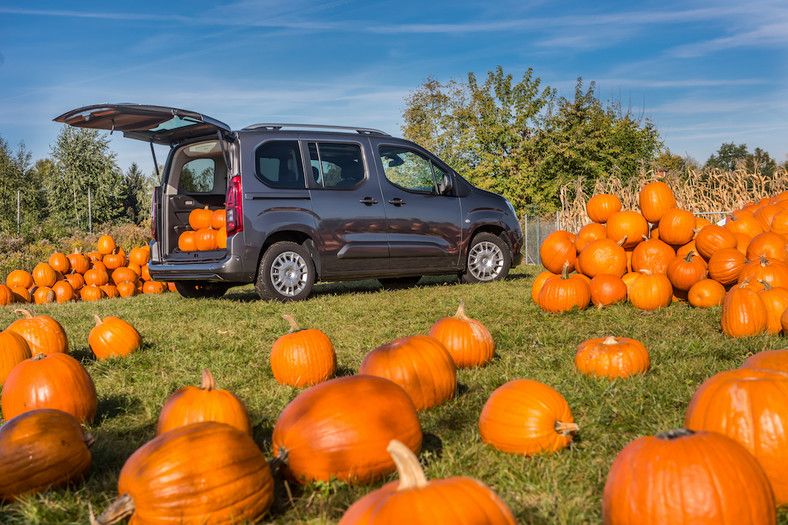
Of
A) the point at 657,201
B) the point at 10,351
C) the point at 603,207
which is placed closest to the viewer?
the point at 10,351

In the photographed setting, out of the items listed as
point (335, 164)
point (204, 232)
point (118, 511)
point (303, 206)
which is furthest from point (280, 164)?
point (118, 511)

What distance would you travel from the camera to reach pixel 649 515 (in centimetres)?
161

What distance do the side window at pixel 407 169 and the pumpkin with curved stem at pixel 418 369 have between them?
19.5 feet

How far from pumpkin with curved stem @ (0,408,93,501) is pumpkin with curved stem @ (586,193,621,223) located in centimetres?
647

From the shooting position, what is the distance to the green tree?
130 ft

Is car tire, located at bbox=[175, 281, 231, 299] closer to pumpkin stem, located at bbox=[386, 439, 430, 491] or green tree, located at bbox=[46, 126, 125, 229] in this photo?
pumpkin stem, located at bbox=[386, 439, 430, 491]

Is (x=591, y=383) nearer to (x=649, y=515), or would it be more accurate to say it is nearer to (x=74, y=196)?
(x=649, y=515)

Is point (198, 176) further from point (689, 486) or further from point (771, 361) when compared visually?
point (689, 486)

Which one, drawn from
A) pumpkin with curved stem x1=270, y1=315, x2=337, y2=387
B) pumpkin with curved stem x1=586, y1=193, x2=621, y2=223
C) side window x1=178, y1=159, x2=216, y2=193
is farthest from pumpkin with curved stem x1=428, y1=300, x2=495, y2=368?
side window x1=178, y1=159, x2=216, y2=193

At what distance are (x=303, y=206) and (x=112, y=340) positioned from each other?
3.90 meters

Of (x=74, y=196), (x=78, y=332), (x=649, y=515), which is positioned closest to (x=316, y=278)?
(x=78, y=332)

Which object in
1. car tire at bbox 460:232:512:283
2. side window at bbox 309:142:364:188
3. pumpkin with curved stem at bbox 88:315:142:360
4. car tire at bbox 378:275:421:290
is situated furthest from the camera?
car tire at bbox 378:275:421:290

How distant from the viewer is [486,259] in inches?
398

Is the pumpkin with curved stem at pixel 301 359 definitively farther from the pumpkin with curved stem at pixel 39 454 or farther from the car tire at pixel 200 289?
the car tire at pixel 200 289
